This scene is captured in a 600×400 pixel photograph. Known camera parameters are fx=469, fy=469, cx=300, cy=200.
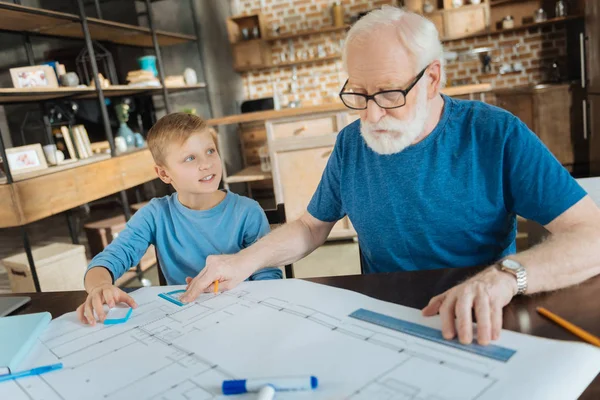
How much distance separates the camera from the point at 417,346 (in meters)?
0.66

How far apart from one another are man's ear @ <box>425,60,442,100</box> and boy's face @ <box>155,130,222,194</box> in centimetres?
65

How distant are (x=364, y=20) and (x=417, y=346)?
0.78 m

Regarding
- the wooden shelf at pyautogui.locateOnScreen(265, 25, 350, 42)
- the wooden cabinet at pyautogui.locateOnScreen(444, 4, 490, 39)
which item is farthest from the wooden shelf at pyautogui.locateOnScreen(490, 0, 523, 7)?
the wooden shelf at pyautogui.locateOnScreen(265, 25, 350, 42)

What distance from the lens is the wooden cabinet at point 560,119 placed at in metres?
4.38

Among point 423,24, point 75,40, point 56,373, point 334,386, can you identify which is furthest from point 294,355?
point 75,40

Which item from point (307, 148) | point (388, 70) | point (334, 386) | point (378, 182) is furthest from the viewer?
point (307, 148)

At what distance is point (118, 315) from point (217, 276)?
0.21 m

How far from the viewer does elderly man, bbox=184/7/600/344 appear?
1.01m

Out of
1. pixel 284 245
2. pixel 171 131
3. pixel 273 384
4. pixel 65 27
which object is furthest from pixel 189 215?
pixel 65 27

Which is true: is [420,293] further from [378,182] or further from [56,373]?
[56,373]

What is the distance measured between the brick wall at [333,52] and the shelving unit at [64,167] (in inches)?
65.5

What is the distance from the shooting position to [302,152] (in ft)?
11.3

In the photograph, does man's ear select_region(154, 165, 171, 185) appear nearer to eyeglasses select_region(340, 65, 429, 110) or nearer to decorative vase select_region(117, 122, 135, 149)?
eyeglasses select_region(340, 65, 429, 110)

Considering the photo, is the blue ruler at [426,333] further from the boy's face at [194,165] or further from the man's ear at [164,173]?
the man's ear at [164,173]
